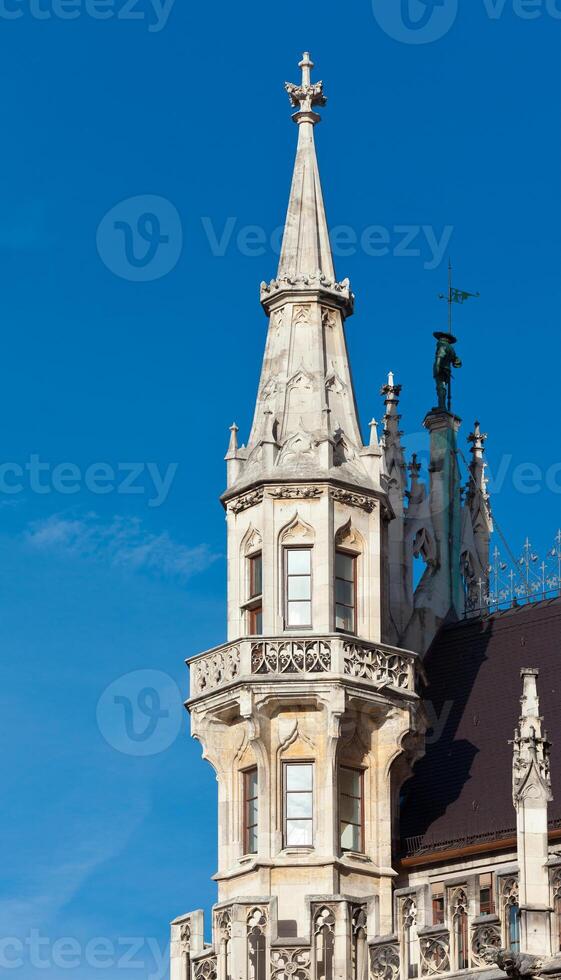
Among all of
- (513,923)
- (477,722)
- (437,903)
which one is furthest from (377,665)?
(513,923)

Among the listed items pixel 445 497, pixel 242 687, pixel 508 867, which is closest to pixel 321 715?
pixel 242 687

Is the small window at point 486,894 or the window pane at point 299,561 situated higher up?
the window pane at point 299,561

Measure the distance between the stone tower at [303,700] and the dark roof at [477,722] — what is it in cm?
97

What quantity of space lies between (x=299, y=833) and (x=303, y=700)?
2.13 m

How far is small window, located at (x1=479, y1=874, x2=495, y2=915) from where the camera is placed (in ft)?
164

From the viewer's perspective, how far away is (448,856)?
170ft

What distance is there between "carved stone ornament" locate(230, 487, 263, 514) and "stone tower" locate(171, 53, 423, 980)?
0.08 feet

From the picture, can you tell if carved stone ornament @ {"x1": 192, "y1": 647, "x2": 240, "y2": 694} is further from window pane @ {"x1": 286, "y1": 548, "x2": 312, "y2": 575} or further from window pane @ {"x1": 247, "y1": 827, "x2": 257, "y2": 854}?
window pane @ {"x1": 247, "y1": 827, "x2": 257, "y2": 854}

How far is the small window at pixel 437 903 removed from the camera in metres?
50.6

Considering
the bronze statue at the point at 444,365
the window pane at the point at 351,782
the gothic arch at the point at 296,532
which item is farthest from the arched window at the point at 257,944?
the bronze statue at the point at 444,365

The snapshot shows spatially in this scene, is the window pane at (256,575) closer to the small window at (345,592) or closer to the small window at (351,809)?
the small window at (345,592)

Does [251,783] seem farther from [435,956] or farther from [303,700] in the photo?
[435,956]

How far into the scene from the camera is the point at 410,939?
49.9 metres

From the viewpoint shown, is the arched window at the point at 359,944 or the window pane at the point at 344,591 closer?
the arched window at the point at 359,944
